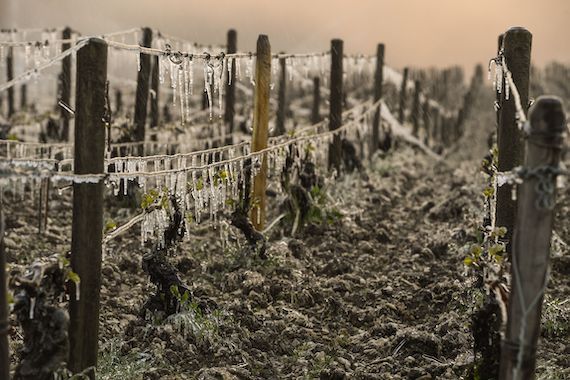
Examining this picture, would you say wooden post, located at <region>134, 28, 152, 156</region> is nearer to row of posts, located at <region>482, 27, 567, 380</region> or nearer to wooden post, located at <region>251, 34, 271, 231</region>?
wooden post, located at <region>251, 34, 271, 231</region>

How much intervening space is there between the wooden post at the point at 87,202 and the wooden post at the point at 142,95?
5.10 m

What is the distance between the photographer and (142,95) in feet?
28.9

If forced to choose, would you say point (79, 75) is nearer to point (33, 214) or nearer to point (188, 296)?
point (188, 296)

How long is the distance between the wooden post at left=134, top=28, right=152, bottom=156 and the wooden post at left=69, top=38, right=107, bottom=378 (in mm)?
5099

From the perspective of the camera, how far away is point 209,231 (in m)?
7.63

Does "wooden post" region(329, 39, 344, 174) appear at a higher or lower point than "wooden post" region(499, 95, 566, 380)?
higher

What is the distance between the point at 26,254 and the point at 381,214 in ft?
14.7

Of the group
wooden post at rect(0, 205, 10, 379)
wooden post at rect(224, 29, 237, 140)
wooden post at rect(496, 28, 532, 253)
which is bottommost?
wooden post at rect(0, 205, 10, 379)

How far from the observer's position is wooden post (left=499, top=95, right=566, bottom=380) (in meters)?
3.02

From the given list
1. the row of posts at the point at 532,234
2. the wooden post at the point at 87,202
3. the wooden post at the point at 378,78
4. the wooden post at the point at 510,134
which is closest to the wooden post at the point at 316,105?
the wooden post at the point at 378,78

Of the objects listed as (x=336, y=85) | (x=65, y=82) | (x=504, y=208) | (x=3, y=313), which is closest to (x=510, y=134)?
(x=504, y=208)

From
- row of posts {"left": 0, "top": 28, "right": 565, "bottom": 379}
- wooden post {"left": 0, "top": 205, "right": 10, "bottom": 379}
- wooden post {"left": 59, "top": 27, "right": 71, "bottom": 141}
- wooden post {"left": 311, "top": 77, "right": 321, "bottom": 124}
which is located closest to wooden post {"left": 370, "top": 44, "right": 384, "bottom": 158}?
wooden post {"left": 311, "top": 77, "right": 321, "bottom": 124}

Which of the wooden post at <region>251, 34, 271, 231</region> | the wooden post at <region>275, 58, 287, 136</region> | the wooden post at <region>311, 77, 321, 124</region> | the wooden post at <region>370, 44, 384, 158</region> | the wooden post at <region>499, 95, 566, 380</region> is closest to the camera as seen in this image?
the wooden post at <region>499, 95, 566, 380</region>

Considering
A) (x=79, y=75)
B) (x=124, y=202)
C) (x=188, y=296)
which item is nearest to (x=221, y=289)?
(x=188, y=296)
